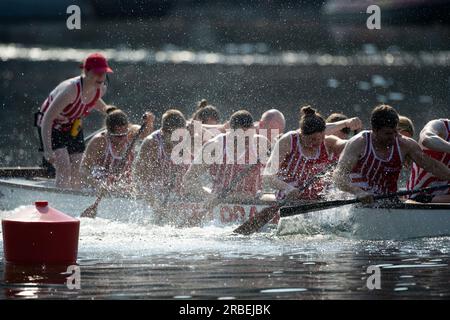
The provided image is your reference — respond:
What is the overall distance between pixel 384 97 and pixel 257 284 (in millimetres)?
33697

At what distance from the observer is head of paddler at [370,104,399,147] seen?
438 inches

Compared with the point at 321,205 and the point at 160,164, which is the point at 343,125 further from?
the point at 160,164

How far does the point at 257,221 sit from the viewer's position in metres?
12.1

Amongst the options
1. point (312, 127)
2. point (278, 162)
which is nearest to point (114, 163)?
point (278, 162)

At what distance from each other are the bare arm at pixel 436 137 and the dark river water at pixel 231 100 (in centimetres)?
103

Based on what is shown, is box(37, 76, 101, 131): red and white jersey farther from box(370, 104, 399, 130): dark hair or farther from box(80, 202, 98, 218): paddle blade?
box(370, 104, 399, 130): dark hair

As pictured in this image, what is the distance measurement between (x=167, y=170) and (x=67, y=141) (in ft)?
4.74

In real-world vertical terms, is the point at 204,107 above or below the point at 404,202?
above

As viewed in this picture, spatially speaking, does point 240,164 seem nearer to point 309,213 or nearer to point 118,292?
point 309,213

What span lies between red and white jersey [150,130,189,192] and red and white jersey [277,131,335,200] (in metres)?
1.69

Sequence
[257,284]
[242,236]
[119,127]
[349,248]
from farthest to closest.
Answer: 1. [119,127]
2. [242,236]
3. [349,248]
4. [257,284]

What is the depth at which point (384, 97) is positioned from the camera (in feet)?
137

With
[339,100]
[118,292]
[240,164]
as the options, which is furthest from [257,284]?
[339,100]

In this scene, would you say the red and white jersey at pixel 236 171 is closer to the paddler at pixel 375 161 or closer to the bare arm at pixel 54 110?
the paddler at pixel 375 161
